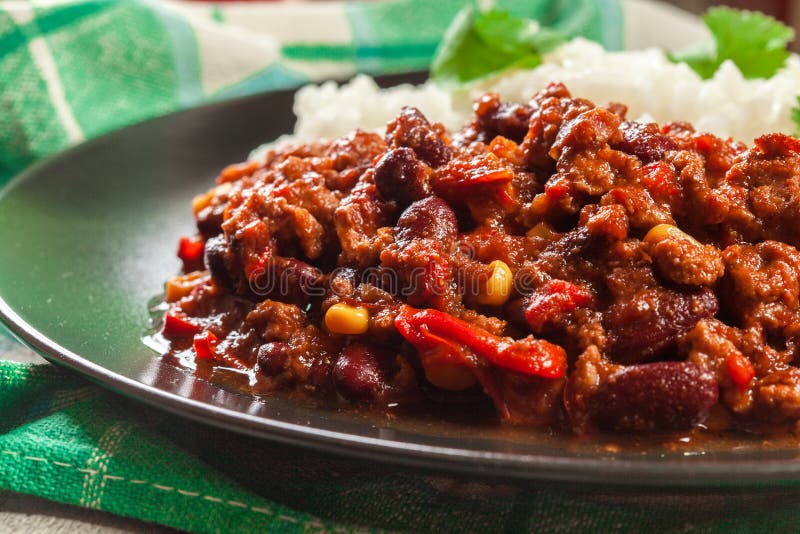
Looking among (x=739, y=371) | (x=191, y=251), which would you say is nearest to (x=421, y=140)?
(x=191, y=251)

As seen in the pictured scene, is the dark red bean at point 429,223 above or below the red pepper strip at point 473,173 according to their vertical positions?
below

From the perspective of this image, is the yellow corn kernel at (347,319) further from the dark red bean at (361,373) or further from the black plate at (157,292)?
the black plate at (157,292)

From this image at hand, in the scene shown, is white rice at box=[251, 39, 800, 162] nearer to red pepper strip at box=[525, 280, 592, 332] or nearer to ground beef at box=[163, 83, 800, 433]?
ground beef at box=[163, 83, 800, 433]

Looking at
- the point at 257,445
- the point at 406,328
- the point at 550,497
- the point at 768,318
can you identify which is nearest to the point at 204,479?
the point at 257,445

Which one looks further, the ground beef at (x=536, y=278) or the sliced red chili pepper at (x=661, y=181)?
the sliced red chili pepper at (x=661, y=181)

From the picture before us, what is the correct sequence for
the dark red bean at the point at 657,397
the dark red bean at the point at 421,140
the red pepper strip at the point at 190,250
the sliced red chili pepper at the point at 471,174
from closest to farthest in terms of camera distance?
the dark red bean at the point at 657,397 < the sliced red chili pepper at the point at 471,174 < the dark red bean at the point at 421,140 < the red pepper strip at the point at 190,250

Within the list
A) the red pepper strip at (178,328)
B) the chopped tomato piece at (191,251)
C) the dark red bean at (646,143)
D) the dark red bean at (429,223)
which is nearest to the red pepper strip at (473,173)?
the dark red bean at (429,223)
